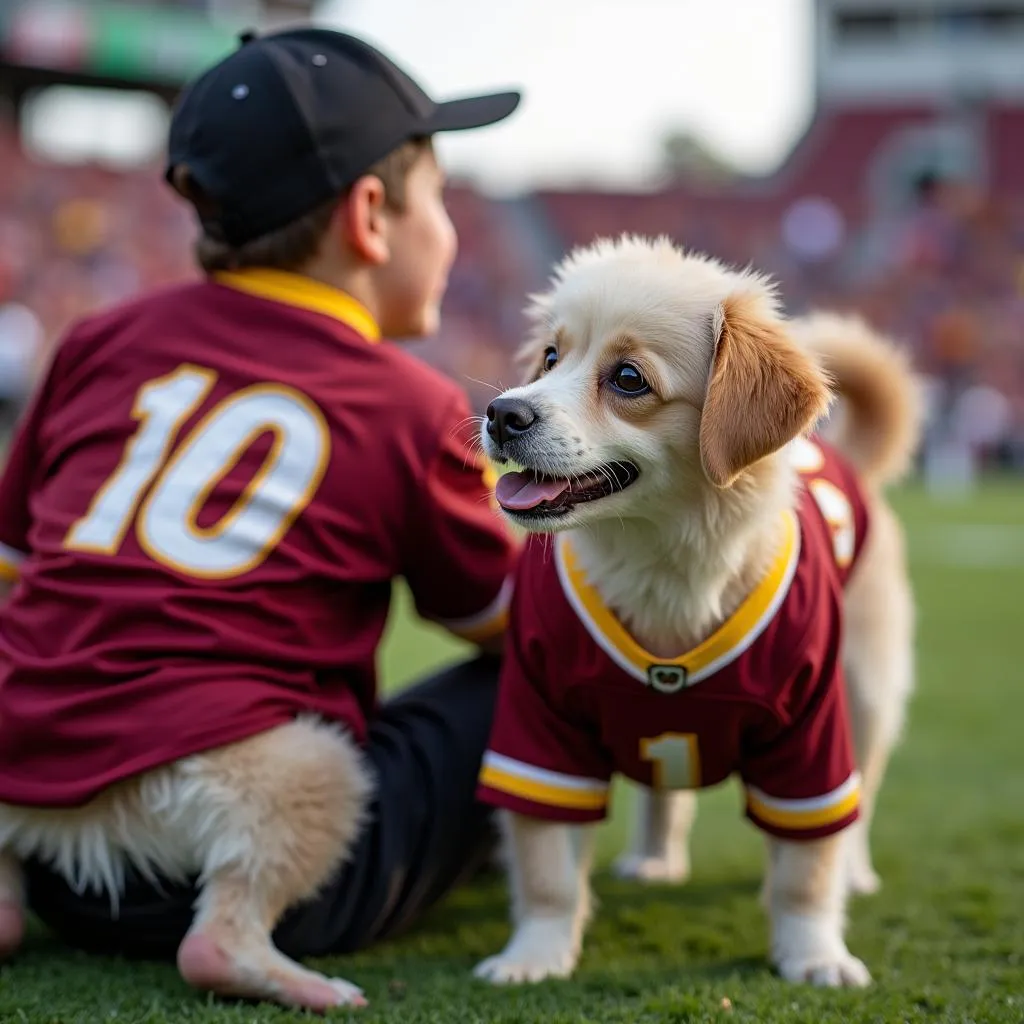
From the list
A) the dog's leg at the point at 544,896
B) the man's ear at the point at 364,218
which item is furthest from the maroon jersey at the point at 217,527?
the dog's leg at the point at 544,896

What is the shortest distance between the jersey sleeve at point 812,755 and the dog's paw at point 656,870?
80cm

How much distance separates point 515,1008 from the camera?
7.09 feet

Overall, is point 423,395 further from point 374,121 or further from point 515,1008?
point 515,1008

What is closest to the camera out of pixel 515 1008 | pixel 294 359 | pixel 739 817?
pixel 515 1008

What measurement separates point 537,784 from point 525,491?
55 centimetres

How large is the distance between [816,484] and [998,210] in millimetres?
26758

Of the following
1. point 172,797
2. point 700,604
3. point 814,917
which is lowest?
point 814,917

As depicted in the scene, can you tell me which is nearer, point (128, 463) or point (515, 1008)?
point (515, 1008)

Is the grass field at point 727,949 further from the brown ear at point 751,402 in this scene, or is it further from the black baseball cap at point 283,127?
the black baseball cap at point 283,127

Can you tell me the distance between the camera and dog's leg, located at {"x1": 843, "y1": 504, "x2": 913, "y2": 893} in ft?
9.76

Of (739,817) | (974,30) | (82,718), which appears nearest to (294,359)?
(82,718)

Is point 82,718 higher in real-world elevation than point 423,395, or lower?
lower

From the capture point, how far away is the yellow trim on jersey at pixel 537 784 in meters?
2.42

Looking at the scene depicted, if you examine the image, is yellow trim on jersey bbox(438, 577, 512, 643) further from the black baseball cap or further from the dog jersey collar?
the black baseball cap
